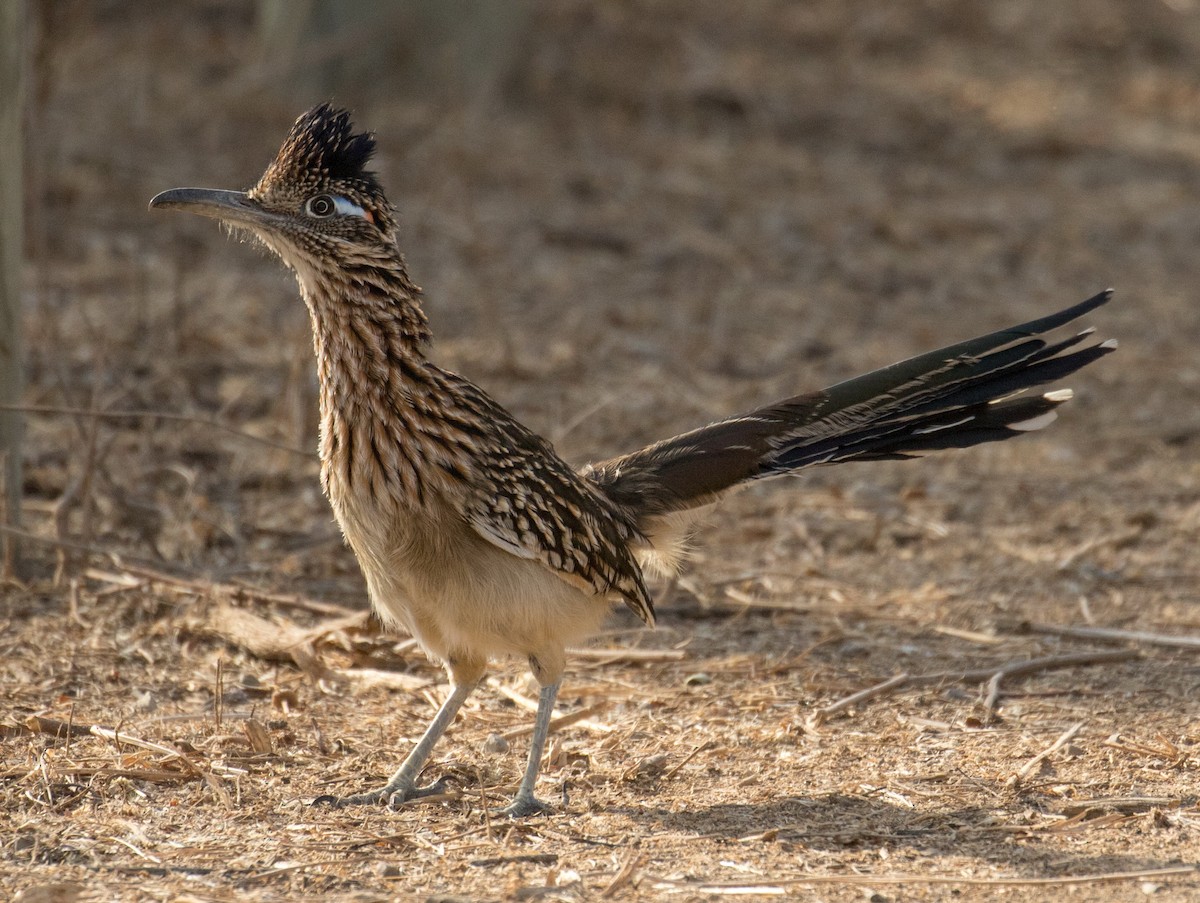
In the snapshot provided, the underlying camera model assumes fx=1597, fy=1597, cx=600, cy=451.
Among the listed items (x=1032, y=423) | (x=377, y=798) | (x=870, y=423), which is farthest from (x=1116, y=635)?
(x=377, y=798)

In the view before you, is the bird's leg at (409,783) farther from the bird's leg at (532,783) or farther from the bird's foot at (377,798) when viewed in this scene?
the bird's leg at (532,783)

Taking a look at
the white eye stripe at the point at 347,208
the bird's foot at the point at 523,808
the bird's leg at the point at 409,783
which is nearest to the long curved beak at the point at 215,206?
the white eye stripe at the point at 347,208

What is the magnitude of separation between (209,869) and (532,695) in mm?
1702

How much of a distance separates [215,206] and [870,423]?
2.15 m

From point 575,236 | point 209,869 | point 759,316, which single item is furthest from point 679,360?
point 209,869

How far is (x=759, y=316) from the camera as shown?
960 centimetres

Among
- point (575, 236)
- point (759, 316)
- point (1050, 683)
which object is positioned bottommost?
point (1050, 683)

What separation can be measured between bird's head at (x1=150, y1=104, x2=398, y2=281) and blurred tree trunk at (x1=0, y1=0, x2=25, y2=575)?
1541mm

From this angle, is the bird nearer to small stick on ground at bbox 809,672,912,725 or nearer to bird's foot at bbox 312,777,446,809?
bird's foot at bbox 312,777,446,809

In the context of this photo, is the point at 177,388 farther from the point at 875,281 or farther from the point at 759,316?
the point at 875,281

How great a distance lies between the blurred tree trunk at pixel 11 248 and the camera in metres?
5.71

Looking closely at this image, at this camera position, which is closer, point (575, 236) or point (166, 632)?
point (166, 632)

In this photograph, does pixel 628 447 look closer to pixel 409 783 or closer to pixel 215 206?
pixel 409 783

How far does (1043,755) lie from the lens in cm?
484
